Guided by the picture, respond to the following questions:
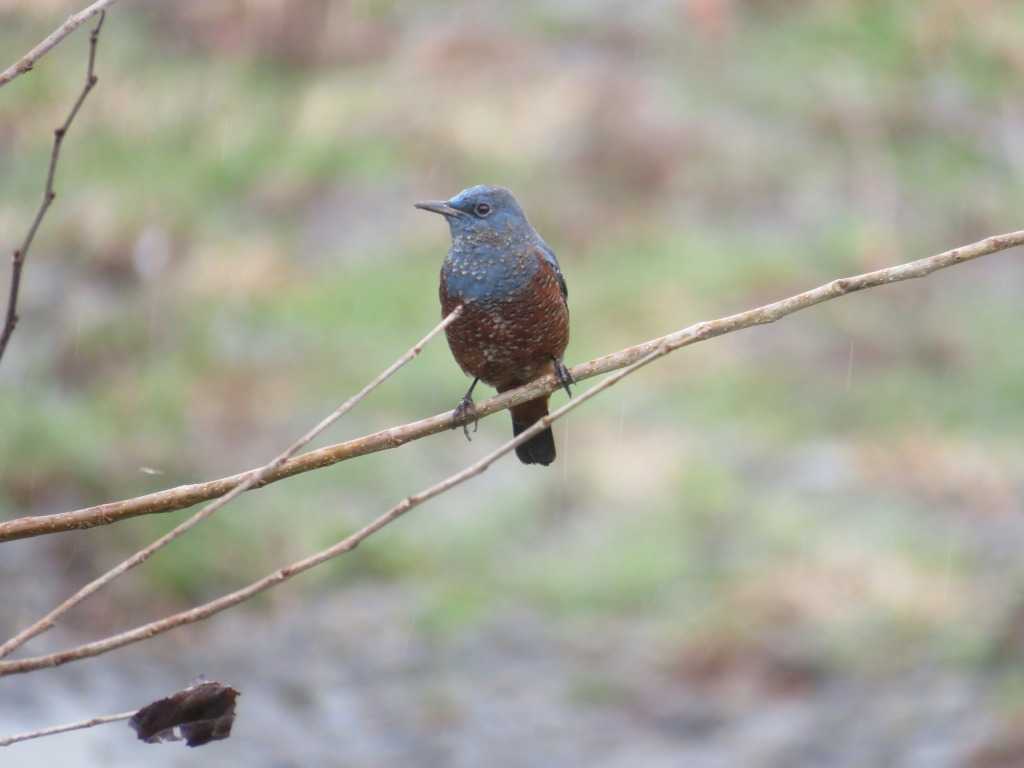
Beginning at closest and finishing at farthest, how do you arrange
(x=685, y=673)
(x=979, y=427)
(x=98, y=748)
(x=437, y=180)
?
(x=98, y=748) → (x=685, y=673) → (x=979, y=427) → (x=437, y=180)

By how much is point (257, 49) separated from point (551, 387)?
15.1 m

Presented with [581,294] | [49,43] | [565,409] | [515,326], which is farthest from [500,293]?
[581,294]

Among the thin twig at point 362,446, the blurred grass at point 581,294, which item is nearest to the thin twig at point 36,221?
the thin twig at point 362,446

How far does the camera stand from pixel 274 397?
1252 centimetres

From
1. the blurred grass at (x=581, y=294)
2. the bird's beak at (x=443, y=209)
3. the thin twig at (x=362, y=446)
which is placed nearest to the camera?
the thin twig at (x=362, y=446)

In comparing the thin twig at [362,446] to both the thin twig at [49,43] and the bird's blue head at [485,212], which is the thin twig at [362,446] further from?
the bird's blue head at [485,212]

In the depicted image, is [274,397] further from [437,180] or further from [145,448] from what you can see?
[437,180]

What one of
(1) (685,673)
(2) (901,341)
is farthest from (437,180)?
(1) (685,673)

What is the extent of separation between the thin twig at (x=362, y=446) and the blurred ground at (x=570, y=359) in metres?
5.75

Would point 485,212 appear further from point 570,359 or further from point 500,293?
point 570,359

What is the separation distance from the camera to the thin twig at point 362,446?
2.54 m

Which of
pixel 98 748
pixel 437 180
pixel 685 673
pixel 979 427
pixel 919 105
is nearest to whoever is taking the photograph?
pixel 98 748

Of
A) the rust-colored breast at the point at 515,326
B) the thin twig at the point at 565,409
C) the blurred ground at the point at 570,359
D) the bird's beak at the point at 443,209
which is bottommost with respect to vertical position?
the thin twig at the point at 565,409

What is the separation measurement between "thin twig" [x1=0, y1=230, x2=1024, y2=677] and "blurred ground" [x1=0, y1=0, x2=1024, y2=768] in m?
5.87
